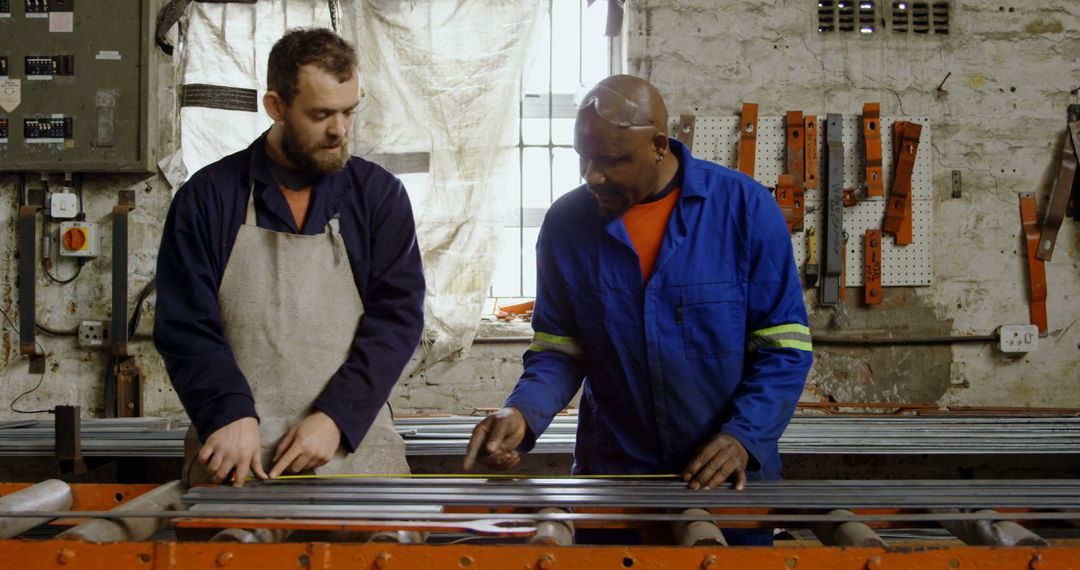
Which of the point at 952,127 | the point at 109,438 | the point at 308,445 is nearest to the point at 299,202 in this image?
the point at 308,445

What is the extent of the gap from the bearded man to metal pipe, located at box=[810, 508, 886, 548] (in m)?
0.88

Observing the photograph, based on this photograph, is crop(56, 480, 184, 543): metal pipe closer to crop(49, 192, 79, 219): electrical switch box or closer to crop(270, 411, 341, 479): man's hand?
crop(270, 411, 341, 479): man's hand

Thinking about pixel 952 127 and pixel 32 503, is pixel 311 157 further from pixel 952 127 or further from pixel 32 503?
pixel 952 127

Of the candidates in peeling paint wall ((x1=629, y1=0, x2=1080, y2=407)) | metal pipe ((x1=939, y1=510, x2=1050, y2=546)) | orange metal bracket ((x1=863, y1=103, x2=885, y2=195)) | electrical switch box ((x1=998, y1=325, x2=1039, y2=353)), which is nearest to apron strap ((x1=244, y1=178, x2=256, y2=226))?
metal pipe ((x1=939, y1=510, x2=1050, y2=546))

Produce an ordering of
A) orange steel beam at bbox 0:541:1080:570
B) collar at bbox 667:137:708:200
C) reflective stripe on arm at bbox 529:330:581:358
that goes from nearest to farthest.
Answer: orange steel beam at bbox 0:541:1080:570 → collar at bbox 667:137:708:200 → reflective stripe on arm at bbox 529:330:581:358

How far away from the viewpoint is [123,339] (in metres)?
4.04

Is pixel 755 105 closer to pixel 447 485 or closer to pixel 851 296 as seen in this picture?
pixel 851 296

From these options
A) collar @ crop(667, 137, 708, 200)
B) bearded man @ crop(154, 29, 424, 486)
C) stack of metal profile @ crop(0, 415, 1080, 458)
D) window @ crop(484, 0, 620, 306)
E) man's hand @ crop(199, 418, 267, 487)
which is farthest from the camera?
window @ crop(484, 0, 620, 306)

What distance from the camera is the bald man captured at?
62.6 inches

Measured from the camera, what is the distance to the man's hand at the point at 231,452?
4.75 feet

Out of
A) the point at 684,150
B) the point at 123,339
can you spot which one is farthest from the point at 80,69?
the point at 684,150

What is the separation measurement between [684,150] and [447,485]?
86 centimetres

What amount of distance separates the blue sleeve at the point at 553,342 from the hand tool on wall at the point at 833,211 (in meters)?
2.68

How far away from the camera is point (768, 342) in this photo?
1.61 m
